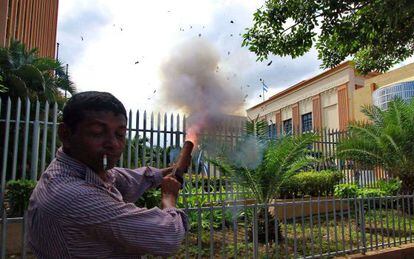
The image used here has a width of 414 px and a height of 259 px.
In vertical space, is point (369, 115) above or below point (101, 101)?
above

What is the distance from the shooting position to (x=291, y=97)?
3162 cm

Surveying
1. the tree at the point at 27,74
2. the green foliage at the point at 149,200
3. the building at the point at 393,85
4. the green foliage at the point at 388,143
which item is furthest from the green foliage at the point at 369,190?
the building at the point at 393,85

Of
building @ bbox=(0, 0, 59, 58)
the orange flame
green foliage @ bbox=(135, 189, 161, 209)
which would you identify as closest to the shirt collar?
the orange flame

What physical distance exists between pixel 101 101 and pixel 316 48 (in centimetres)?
825

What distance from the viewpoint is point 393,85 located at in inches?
893

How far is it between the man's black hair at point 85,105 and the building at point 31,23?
47.4 feet

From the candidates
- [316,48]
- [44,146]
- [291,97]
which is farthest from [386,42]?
[291,97]

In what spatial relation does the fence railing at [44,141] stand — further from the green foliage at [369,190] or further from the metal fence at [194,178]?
the green foliage at [369,190]

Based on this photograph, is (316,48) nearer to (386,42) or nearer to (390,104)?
(386,42)

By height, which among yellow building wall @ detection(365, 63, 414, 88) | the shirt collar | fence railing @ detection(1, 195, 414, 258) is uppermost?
yellow building wall @ detection(365, 63, 414, 88)

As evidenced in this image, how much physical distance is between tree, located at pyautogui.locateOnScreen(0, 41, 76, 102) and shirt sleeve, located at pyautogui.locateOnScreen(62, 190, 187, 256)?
8.36m

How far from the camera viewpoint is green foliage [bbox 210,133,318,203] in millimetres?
7141

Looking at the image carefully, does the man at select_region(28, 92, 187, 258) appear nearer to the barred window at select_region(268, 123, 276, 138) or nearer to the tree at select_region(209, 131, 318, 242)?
the tree at select_region(209, 131, 318, 242)

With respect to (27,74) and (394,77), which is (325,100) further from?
(27,74)
